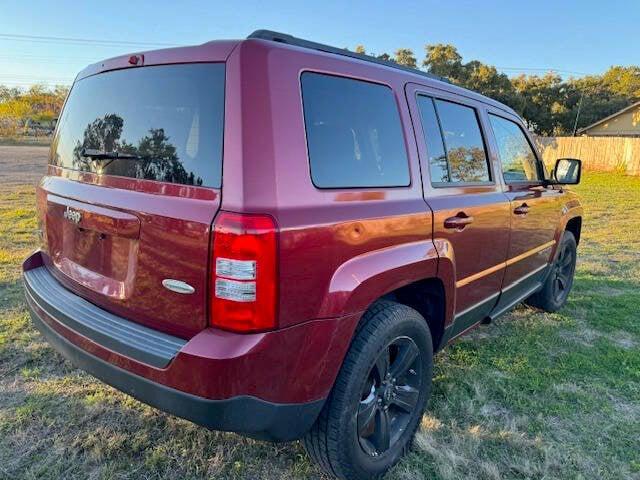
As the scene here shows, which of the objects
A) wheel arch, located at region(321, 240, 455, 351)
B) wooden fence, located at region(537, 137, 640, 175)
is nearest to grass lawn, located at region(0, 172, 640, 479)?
wheel arch, located at region(321, 240, 455, 351)

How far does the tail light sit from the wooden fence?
2237 cm

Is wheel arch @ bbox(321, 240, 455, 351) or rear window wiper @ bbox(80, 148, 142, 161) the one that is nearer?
wheel arch @ bbox(321, 240, 455, 351)

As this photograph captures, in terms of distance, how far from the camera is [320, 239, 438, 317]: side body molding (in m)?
1.88

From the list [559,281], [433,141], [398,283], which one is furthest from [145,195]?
[559,281]

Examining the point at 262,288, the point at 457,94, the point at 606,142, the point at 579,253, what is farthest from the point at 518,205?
the point at 606,142

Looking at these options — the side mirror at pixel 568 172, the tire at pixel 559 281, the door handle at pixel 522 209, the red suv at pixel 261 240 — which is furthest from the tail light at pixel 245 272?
the tire at pixel 559 281

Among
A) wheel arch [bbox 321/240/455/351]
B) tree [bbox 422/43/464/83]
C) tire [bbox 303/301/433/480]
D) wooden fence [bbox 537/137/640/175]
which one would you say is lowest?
tire [bbox 303/301/433/480]

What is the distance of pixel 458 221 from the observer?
265 cm

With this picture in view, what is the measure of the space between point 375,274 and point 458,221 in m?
0.86

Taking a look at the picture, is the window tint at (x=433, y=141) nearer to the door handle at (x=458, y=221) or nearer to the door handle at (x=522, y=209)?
the door handle at (x=458, y=221)

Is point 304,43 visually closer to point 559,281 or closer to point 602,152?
point 559,281

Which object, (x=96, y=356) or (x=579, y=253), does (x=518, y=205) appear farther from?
(x=579, y=253)

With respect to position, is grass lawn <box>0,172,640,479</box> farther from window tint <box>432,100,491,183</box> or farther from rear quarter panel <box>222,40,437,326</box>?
window tint <box>432,100,491,183</box>

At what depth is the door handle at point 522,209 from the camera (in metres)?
3.37
